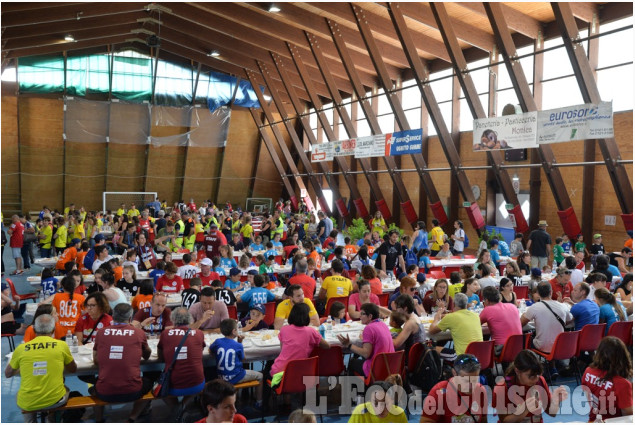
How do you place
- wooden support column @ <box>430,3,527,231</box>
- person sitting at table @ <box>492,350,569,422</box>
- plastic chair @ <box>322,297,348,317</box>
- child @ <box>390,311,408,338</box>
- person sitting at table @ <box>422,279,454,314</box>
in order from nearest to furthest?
person sitting at table @ <box>492,350,569,422</box>
child @ <box>390,311,408,338</box>
person sitting at table @ <box>422,279,454,314</box>
plastic chair @ <box>322,297,348,317</box>
wooden support column @ <box>430,3,527,231</box>

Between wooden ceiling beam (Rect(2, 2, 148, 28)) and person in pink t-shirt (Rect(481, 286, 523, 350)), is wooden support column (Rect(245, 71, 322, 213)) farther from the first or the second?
person in pink t-shirt (Rect(481, 286, 523, 350))

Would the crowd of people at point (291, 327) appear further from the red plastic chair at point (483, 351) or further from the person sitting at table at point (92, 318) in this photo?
the red plastic chair at point (483, 351)

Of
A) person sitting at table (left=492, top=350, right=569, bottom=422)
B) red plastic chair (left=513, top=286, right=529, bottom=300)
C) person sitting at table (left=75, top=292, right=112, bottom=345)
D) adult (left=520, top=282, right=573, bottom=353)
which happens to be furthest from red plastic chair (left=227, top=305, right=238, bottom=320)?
red plastic chair (left=513, top=286, right=529, bottom=300)

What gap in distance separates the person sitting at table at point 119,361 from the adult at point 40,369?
329 millimetres

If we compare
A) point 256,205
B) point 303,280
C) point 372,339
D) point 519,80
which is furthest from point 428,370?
point 256,205

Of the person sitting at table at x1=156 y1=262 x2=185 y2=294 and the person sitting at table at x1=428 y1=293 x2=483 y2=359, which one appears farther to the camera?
the person sitting at table at x1=156 y1=262 x2=185 y2=294

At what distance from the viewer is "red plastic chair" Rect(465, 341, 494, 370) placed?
573 centimetres

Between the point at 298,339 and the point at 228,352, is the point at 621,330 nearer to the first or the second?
the point at 298,339

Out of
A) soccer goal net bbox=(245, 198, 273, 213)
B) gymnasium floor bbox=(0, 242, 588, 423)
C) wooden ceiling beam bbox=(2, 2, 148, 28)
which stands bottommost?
gymnasium floor bbox=(0, 242, 588, 423)

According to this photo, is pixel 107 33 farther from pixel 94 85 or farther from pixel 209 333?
pixel 209 333

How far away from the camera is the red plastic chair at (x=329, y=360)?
225 inches

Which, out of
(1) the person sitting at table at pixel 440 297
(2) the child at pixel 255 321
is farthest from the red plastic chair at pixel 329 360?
(1) the person sitting at table at pixel 440 297

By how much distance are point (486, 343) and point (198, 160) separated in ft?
74.8

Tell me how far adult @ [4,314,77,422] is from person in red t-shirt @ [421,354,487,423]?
10.2 ft
